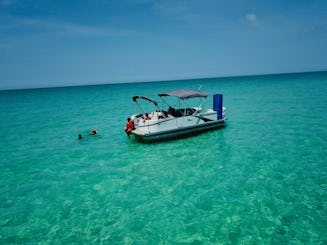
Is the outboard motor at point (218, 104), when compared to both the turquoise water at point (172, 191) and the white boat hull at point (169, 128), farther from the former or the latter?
the turquoise water at point (172, 191)

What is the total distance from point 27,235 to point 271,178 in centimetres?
910

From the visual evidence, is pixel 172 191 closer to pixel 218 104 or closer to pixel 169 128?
pixel 169 128

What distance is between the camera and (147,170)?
36.8 ft

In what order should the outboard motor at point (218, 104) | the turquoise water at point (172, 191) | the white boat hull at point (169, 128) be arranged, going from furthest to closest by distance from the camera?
the outboard motor at point (218, 104)
the white boat hull at point (169, 128)
the turquoise water at point (172, 191)

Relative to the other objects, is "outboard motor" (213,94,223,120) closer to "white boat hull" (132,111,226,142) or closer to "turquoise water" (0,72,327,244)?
"white boat hull" (132,111,226,142)

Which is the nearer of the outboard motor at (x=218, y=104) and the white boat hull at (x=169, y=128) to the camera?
the white boat hull at (x=169, y=128)

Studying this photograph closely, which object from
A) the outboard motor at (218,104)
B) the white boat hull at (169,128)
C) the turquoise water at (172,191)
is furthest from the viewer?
the outboard motor at (218,104)

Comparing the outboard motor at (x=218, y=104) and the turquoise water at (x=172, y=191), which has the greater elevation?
the outboard motor at (x=218, y=104)

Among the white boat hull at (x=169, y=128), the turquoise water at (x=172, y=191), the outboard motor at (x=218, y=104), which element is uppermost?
the outboard motor at (x=218, y=104)

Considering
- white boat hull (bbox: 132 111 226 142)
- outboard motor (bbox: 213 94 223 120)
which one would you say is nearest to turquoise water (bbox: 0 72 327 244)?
white boat hull (bbox: 132 111 226 142)

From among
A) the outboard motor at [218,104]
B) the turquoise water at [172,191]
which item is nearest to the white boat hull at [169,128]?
the turquoise water at [172,191]

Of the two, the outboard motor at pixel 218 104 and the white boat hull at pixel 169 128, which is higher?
the outboard motor at pixel 218 104

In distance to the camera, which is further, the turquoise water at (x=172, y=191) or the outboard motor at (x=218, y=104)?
the outboard motor at (x=218, y=104)

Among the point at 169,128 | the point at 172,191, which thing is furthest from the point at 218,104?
the point at 172,191
